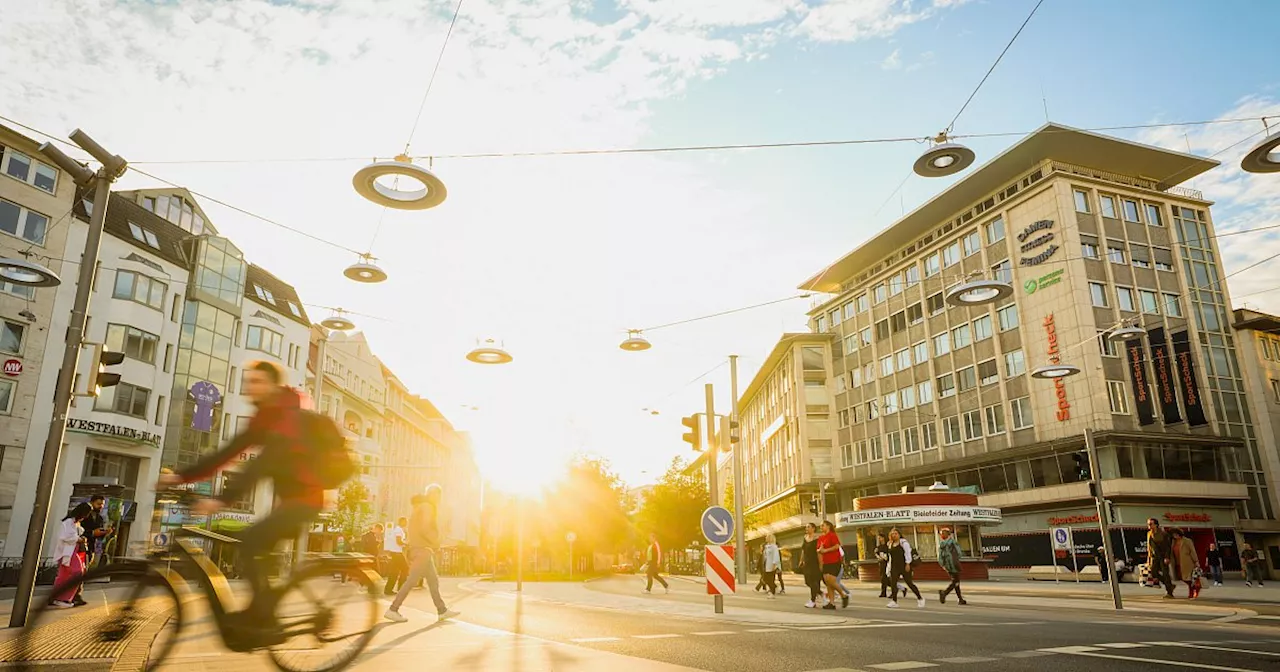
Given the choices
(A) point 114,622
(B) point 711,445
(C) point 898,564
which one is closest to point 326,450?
(A) point 114,622

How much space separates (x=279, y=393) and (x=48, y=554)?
110ft

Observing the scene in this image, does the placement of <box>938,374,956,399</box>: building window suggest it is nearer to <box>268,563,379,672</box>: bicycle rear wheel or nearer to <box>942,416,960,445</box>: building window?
<box>942,416,960,445</box>: building window

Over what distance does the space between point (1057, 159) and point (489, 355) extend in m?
43.0

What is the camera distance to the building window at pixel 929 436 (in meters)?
52.4

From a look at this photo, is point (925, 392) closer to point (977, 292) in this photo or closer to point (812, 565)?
point (977, 292)

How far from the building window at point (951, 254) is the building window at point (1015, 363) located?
810 cm

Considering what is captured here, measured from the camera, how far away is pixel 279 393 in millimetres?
5621

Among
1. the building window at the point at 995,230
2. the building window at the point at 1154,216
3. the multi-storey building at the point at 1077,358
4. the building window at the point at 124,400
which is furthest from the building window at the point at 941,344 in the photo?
the building window at the point at 124,400

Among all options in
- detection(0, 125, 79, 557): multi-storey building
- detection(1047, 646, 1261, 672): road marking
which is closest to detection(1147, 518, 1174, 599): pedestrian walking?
detection(1047, 646, 1261, 672): road marking

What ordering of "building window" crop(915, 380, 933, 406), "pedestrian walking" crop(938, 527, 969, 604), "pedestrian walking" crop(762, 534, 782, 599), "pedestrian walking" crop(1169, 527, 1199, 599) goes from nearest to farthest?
"pedestrian walking" crop(938, 527, 969, 604) < "pedestrian walking" crop(1169, 527, 1199, 599) < "pedestrian walking" crop(762, 534, 782, 599) < "building window" crop(915, 380, 933, 406)

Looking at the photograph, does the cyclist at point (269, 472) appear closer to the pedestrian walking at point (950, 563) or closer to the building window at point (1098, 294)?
the pedestrian walking at point (950, 563)

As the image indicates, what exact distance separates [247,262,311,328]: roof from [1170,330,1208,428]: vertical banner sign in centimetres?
5124

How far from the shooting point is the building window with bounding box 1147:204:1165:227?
4772 cm

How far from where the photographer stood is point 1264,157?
37.2 ft
